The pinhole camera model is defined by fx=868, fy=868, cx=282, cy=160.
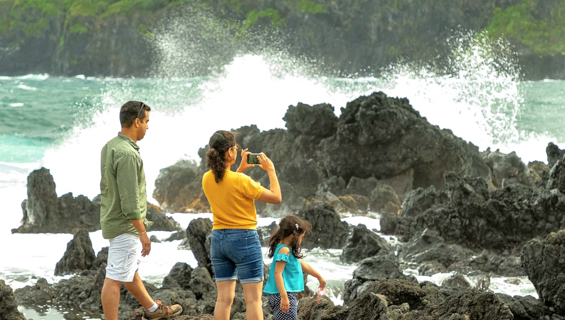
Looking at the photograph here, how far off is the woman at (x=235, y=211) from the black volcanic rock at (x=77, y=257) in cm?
381

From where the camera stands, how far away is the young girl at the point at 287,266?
4910 mm

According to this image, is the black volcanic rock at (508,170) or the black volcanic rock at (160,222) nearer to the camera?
the black volcanic rock at (160,222)

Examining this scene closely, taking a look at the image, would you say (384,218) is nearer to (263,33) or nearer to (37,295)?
(37,295)

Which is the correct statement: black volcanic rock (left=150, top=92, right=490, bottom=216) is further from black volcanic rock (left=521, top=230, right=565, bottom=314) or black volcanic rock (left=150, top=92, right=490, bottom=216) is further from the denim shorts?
the denim shorts

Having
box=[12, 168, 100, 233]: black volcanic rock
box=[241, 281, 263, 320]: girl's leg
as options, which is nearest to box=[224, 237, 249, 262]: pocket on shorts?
box=[241, 281, 263, 320]: girl's leg

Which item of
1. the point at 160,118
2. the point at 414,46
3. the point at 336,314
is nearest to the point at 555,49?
the point at 414,46

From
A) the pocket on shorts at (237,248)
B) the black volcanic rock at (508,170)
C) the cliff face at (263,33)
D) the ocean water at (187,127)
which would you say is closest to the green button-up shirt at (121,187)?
the pocket on shorts at (237,248)

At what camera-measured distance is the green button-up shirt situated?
16.2ft

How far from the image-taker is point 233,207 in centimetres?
479

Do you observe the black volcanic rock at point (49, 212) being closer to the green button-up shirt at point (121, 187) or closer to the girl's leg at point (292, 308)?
the green button-up shirt at point (121, 187)

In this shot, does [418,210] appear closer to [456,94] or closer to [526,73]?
[456,94]

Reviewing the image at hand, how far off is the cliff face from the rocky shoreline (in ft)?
213

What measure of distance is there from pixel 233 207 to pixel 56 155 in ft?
62.6

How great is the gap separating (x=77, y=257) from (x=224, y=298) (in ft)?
12.4
